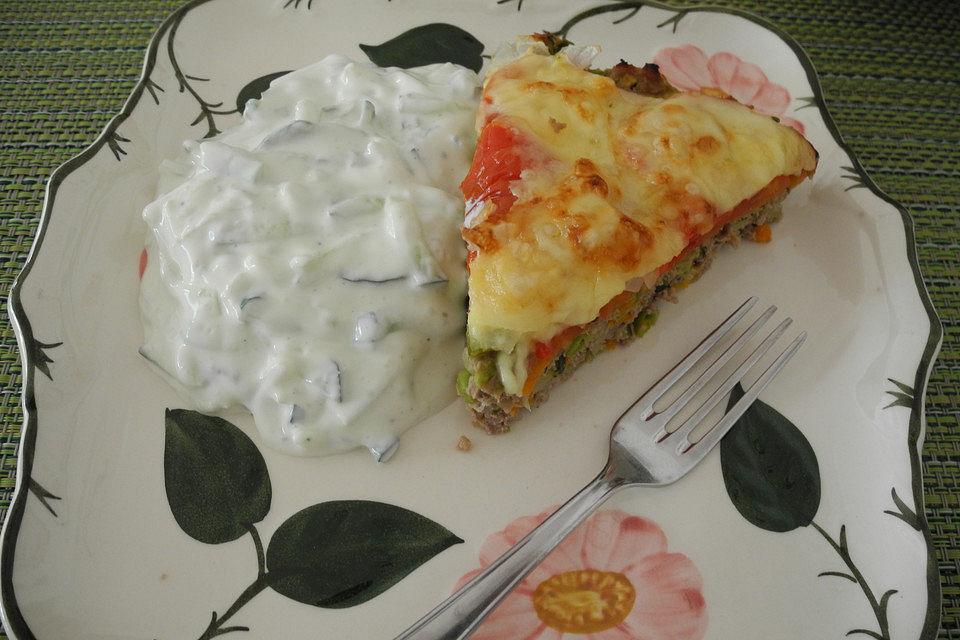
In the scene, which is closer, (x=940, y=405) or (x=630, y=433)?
(x=630, y=433)

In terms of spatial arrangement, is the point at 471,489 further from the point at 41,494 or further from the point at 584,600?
the point at 41,494

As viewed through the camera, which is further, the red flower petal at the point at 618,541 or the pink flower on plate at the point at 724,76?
the pink flower on plate at the point at 724,76

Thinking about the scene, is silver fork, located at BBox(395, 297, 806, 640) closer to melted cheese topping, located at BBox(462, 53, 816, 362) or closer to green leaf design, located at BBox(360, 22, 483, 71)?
melted cheese topping, located at BBox(462, 53, 816, 362)

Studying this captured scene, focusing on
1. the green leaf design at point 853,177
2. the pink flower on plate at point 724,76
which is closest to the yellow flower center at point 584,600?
the green leaf design at point 853,177

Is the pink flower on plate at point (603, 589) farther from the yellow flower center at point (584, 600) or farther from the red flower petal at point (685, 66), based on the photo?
the red flower petal at point (685, 66)

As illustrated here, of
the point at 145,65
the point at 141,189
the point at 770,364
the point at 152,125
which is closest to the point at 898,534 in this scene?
the point at 770,364

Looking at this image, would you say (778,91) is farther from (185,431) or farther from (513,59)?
(185,431)

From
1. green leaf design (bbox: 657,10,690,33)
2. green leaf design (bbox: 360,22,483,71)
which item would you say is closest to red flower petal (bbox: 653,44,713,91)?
green leaf design (bbox: 657,10,690,33)
